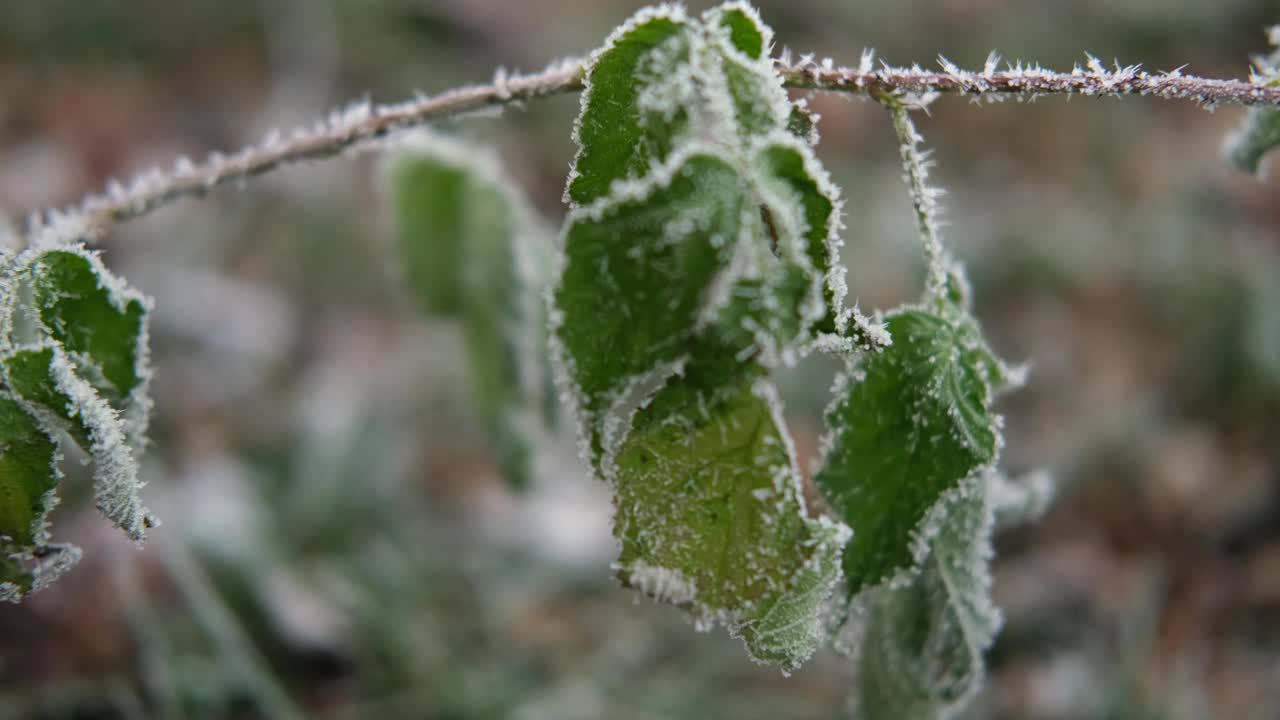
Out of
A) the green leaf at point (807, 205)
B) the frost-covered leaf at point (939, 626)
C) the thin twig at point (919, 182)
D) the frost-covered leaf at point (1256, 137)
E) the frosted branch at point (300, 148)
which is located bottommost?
the frost-covered leaf at point (939, 626)

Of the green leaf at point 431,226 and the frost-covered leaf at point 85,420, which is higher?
the green leaf at point 431,226

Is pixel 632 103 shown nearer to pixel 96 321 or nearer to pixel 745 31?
pixel 745 31

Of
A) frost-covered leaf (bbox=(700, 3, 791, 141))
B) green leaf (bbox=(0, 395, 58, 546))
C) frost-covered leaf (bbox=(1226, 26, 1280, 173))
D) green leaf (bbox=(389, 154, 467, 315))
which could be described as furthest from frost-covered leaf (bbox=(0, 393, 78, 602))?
frost-covered leaf (bbox=(1226, 26, 1280, 173))

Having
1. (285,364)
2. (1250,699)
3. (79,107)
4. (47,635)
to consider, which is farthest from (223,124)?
(1250,699)

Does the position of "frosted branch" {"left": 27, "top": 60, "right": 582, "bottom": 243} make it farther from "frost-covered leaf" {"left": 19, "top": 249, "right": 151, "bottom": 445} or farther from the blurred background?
the blurred background

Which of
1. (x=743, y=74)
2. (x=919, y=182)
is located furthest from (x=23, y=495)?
(x=919, y=182)

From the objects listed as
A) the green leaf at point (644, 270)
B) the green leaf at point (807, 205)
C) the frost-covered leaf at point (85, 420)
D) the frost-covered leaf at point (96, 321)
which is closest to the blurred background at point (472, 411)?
the frost-covered leaf at point (96, 321)

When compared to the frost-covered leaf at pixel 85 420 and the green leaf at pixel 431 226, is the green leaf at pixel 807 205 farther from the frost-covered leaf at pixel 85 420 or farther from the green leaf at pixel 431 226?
the green leaf at pixel 431 226
